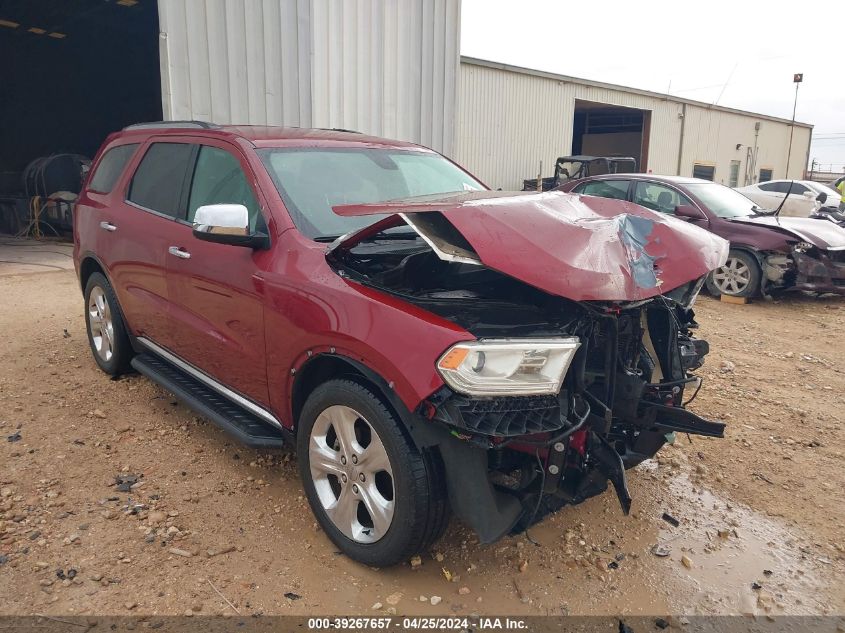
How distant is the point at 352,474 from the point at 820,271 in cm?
671

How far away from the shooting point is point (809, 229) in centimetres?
755

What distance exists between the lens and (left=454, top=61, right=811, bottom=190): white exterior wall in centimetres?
1808

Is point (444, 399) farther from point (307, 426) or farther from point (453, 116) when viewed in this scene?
point (453, 116)

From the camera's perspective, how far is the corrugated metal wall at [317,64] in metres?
7.76

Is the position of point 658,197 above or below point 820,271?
above

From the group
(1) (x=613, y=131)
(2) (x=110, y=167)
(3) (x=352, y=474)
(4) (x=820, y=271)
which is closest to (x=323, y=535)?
(3) (x=352, y=474)

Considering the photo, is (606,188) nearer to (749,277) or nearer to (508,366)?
(749,277)

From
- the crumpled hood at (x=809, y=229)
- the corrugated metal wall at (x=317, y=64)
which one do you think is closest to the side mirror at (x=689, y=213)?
the crumpled hood at (x=809, y=229)

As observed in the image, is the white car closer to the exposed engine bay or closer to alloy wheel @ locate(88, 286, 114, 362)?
the exposed engine bay

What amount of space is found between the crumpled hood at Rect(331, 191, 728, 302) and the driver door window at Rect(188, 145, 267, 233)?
705 mm

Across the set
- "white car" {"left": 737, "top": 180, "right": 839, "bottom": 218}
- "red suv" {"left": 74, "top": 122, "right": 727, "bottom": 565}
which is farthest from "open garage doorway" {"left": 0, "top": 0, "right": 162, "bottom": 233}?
"white car" {"left": 737, "top": 180, "right": 839, "bottom": 218}

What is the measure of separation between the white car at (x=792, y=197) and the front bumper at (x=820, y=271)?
892 cm

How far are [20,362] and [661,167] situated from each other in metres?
25.3

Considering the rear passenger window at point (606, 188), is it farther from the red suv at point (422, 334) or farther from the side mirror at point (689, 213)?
the red suv at point (422, 334)
